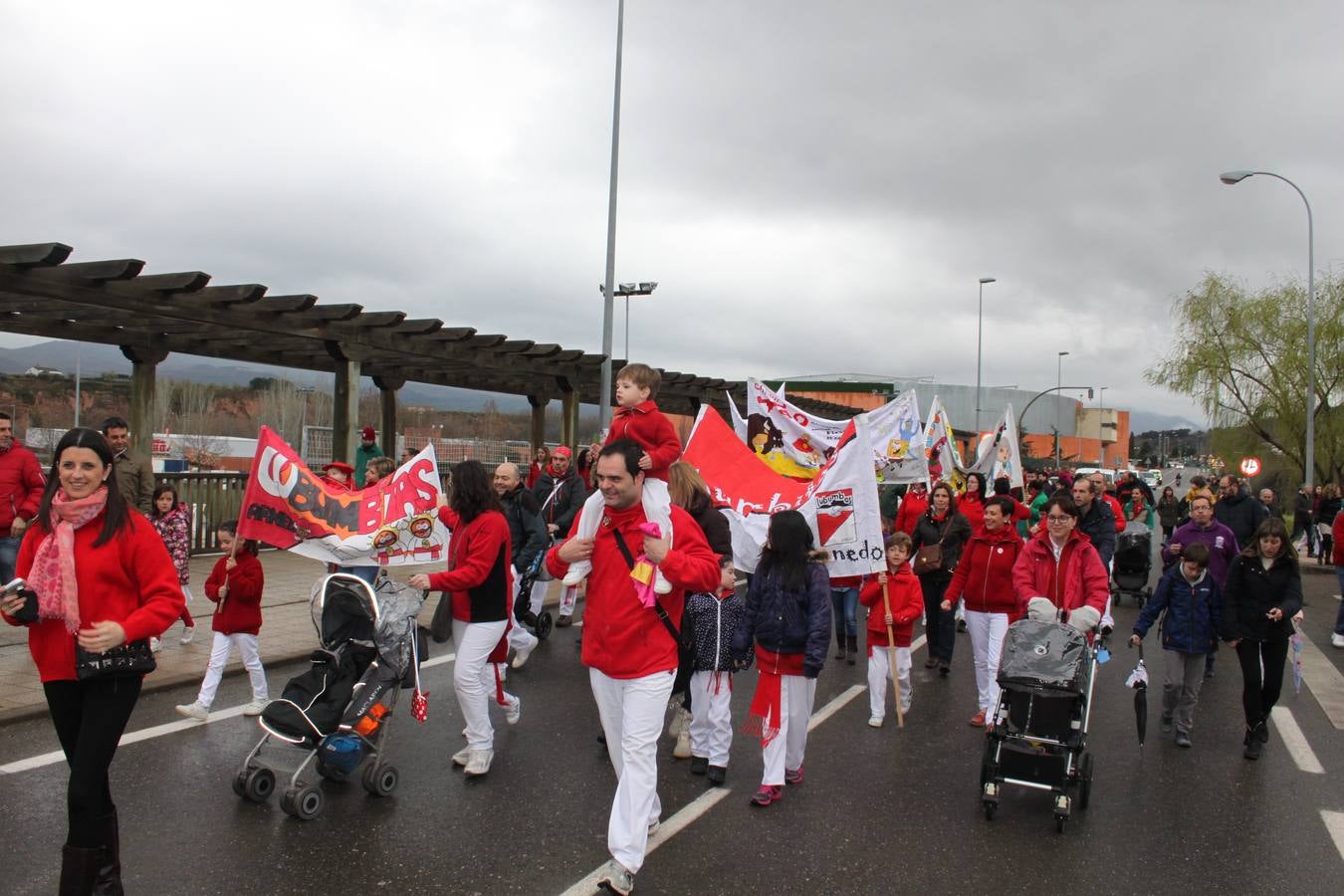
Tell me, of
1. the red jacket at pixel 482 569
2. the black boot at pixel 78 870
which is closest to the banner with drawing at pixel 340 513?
the red jacket at pixel 482 569

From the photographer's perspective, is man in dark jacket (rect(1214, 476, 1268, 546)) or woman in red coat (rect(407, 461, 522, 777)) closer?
woman in red coat (rect(407, 461, 522, 777))

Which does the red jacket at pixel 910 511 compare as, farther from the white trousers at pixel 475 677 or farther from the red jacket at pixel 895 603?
the white trousers at pixel 475 677

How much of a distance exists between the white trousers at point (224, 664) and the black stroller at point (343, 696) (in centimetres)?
132

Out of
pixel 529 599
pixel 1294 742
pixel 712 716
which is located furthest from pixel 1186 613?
pixel 529 599

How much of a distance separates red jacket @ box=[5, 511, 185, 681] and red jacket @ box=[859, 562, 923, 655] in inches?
200

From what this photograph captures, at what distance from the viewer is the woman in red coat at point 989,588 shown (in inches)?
294

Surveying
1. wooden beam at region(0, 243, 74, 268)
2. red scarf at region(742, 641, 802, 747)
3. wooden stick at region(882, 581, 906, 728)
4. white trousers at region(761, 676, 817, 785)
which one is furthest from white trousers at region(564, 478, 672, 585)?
wooden beam at region(0, 243, 74, 268)

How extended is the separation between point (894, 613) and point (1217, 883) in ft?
10.7

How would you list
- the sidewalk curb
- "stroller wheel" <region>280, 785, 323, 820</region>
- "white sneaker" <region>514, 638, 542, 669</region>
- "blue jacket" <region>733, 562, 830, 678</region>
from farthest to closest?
1. "white sneaker" <region>514, 638, 542, 669</region>
2. the sidewalk curb
3. "blue jacket" <region>733, 562, 830, 678</region>
4. "stroller wheel" <region>280, 785, 323, 820</region>

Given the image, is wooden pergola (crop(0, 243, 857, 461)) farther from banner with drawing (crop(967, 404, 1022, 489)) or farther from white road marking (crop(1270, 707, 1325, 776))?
white road marking (crop(1270, 707, 1325, 776))

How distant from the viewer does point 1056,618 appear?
20.9ft

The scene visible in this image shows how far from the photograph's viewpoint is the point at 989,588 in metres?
7.51

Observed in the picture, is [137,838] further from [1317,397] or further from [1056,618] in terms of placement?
[1317,397]

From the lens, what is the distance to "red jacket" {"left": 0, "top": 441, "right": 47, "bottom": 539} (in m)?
8.18
